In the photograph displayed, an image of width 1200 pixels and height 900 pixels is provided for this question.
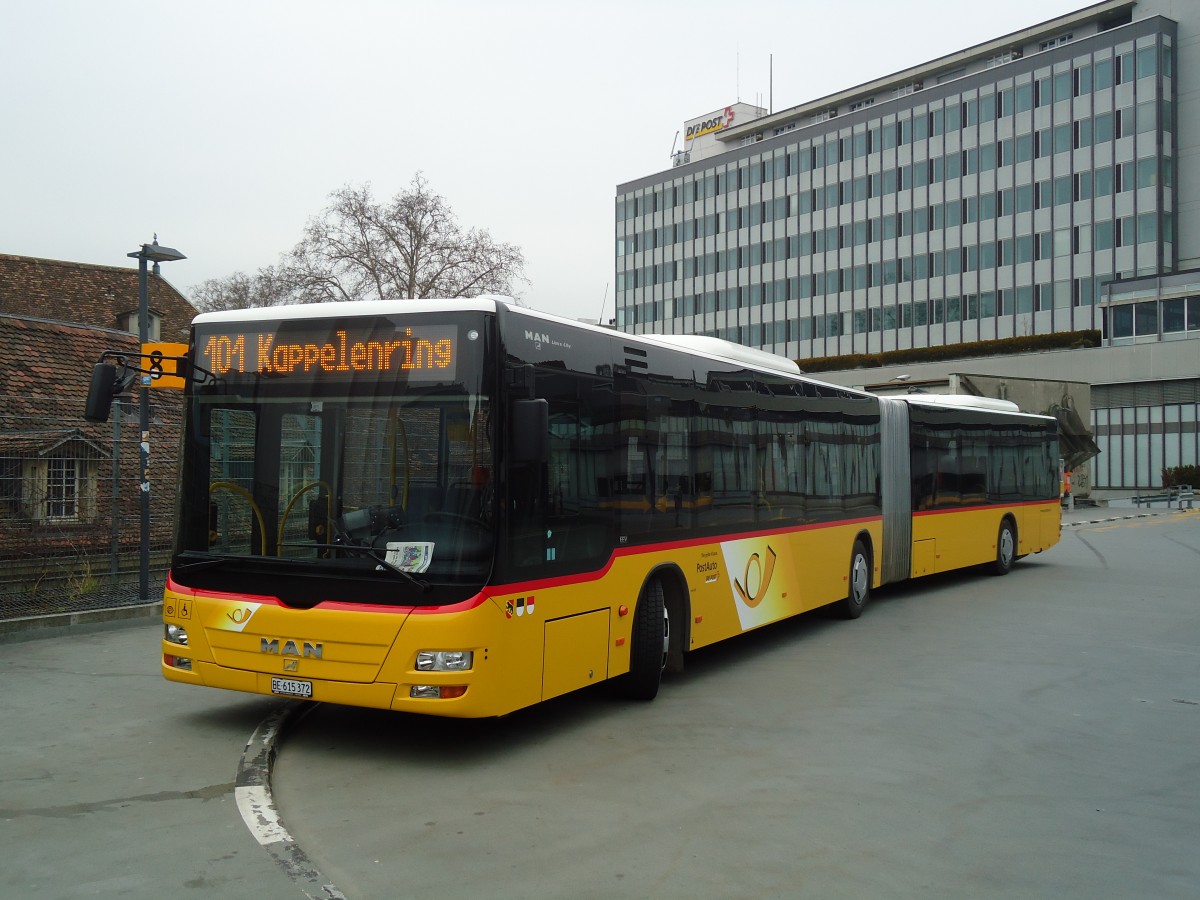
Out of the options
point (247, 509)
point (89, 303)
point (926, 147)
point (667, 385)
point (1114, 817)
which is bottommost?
point (1114, 817)

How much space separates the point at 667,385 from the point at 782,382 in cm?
309

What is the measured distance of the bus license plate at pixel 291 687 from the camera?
7.32m

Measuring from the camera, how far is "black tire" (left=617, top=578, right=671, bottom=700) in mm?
9062

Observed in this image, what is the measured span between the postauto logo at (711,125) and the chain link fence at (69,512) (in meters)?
86.9

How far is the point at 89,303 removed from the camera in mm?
34875

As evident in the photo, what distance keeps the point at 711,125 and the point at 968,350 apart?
4146 centimetres

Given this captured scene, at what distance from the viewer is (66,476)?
13.5m

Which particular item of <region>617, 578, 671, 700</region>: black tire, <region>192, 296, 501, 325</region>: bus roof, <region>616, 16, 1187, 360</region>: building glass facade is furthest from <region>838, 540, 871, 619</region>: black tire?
<region>616, 16, 1187, 360</region>: building glass facade

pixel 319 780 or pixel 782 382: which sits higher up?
pixel 782 382

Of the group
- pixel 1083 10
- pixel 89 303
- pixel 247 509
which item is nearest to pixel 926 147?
pixel 1083 10

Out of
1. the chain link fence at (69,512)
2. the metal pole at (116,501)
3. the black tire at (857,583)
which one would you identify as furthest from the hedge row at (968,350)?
the metal pole at (116,501)

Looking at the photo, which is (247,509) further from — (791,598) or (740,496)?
(791,598)

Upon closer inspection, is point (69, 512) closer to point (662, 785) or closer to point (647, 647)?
point (647, 647)

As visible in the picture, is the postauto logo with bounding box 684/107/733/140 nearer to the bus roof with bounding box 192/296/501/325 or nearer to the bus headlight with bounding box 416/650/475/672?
the bus roof with bounding box 192/296/501/325
